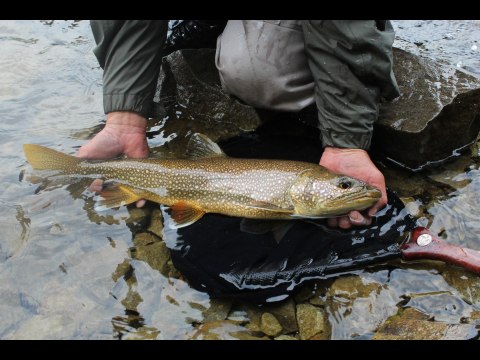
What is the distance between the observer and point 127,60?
4.34 m

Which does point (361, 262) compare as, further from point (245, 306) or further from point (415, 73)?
point (415, 73)

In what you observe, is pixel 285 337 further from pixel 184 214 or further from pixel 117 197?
pixel 117 197

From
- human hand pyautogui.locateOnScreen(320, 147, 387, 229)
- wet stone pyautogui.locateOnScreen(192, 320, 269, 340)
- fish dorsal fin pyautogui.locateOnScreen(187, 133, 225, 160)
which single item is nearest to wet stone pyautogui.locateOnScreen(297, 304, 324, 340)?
wet stone pyautogui.locateOnScreen(192, 320, 269, 340)

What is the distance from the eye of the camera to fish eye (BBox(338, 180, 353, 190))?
3500 millimetres

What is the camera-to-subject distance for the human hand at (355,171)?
3.60 m

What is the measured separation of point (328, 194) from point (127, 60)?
7.14 feet

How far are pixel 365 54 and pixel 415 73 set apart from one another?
1.32 metres

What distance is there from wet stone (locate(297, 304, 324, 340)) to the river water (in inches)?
0.5

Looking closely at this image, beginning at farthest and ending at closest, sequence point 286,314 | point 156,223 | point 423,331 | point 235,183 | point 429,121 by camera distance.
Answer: point 429,121 → point 156,223 → point 235,183 → point 286,314 → point 423,331

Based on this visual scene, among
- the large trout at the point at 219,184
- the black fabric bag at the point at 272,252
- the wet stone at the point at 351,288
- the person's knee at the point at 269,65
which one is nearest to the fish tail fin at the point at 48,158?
the large trout at the point at 219,184

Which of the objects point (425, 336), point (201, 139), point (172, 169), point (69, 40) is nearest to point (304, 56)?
point (201, 139)

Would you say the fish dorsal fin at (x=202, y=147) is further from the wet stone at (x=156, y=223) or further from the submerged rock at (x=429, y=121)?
the submerged rock at (x=429, y=121)

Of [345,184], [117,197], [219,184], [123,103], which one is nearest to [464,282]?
[345,184]

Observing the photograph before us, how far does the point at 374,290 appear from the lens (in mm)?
3311
